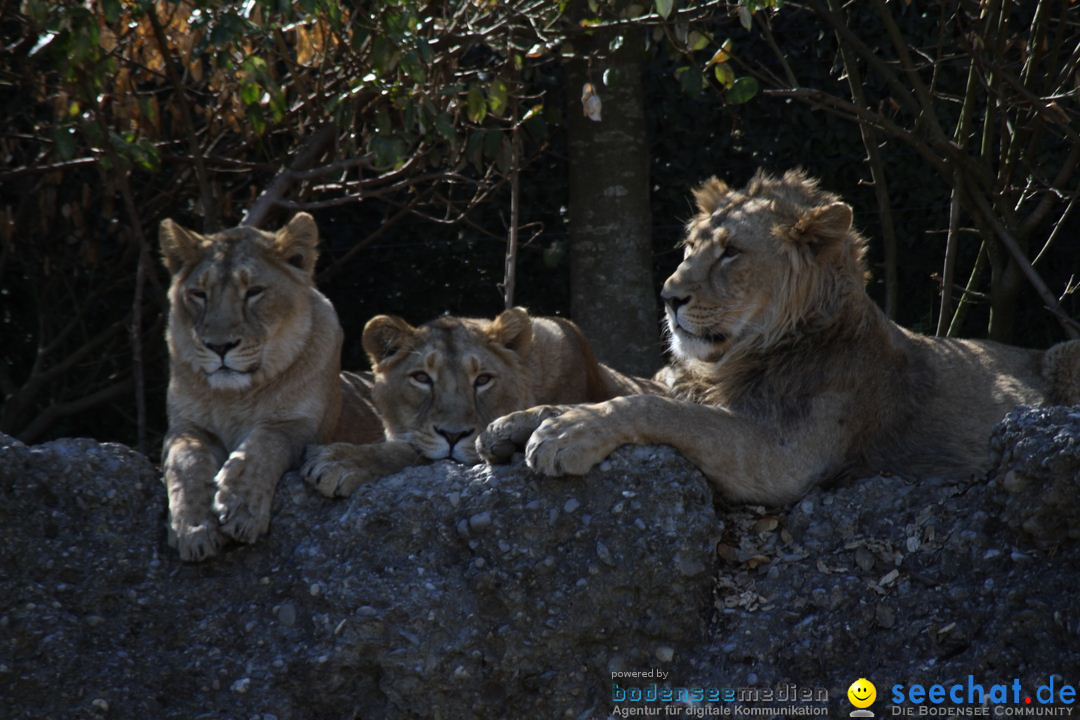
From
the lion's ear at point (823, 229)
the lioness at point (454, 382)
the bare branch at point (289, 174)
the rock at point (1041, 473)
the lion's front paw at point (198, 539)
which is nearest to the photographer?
the rock at point (1041, 473)

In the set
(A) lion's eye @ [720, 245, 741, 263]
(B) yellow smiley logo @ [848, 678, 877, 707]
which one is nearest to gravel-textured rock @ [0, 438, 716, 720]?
(B) yellow smiley logo @ [848, 678, 877, 707]

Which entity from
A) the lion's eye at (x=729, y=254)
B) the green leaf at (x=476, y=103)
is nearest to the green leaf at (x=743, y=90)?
the lion's eye at (x=729, y=254)

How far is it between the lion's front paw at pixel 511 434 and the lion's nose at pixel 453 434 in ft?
1.92

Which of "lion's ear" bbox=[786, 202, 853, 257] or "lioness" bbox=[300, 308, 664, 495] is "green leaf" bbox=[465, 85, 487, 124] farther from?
"lion's ear" bbox=[786, 202, 853, 257]

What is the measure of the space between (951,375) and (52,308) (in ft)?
16.6

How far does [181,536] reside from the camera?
4.71m

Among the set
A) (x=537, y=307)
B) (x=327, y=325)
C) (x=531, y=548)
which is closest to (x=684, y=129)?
(x=537, y=307)

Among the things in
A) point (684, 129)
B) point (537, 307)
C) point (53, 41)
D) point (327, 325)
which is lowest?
point (537, 307)

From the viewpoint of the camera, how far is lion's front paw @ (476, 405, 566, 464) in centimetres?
477

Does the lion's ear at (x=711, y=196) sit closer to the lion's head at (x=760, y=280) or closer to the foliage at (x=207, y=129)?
the lion's head at (x=760, y=280)

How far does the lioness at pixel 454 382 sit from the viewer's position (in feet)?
17.5

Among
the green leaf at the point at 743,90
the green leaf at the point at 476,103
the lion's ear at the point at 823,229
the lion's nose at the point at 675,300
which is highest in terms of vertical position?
the green leaf at the point at 743,90

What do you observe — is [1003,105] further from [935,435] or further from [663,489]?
[663,489]

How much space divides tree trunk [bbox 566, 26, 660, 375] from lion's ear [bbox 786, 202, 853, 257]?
2189 millimetres
